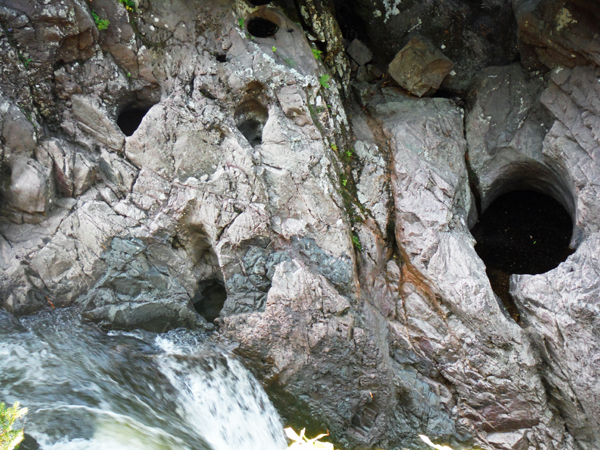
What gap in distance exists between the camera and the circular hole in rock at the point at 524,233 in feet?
21.3

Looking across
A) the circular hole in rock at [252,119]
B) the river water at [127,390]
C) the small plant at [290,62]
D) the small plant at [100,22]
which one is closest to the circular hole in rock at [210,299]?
the river water at [127,390]

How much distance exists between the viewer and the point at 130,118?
19.6ft

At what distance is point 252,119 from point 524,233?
442 cm

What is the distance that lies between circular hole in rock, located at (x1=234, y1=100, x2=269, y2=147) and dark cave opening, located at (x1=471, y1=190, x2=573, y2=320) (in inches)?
144

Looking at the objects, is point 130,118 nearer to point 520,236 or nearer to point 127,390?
point 127,390

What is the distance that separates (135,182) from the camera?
17.4ft

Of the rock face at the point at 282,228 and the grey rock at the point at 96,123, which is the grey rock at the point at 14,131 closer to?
the rock face at the point at 282,228

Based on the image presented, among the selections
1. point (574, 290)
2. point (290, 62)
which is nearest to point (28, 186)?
point (290, 62)

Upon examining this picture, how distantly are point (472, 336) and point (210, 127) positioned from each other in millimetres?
4222

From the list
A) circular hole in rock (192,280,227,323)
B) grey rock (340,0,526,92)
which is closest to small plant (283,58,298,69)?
grey rock (340,0,526,92)

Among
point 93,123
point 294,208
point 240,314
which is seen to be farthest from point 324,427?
point 93,123

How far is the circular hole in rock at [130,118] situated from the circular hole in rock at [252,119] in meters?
1.25

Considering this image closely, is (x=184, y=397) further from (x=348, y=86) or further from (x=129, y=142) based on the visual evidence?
(x=348, y=86)

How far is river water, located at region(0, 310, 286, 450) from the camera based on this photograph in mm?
3312
